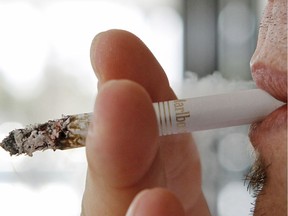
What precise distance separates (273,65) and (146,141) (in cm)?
11

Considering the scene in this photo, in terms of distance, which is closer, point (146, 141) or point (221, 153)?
point (146, 141)

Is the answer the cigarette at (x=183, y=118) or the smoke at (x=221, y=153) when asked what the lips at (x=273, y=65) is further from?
the smoke at (x=221, y=153)

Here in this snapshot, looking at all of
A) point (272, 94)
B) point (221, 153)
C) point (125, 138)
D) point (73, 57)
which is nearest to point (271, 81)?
point (272, 94)

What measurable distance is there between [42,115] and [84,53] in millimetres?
184

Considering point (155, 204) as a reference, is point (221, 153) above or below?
below

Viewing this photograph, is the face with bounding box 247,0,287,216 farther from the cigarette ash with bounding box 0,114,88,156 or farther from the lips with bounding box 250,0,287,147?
the cigarette ash with bounding box 0,114,88,156

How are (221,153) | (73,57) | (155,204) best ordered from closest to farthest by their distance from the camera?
(155,204) < (221,153) < (73,57)

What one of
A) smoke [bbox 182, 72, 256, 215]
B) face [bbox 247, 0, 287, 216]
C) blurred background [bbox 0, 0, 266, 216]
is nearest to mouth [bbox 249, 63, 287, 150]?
face [bbox 247, 0, 287, 216]

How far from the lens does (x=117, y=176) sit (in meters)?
0.25

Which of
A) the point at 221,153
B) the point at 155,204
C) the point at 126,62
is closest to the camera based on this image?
the point at 155,204

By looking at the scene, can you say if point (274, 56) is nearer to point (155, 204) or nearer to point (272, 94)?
point (272, 94)

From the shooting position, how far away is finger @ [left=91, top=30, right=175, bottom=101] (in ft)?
1.07

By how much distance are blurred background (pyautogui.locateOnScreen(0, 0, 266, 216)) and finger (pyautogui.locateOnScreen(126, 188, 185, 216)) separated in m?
0.65

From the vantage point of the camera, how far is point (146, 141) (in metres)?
0.24
